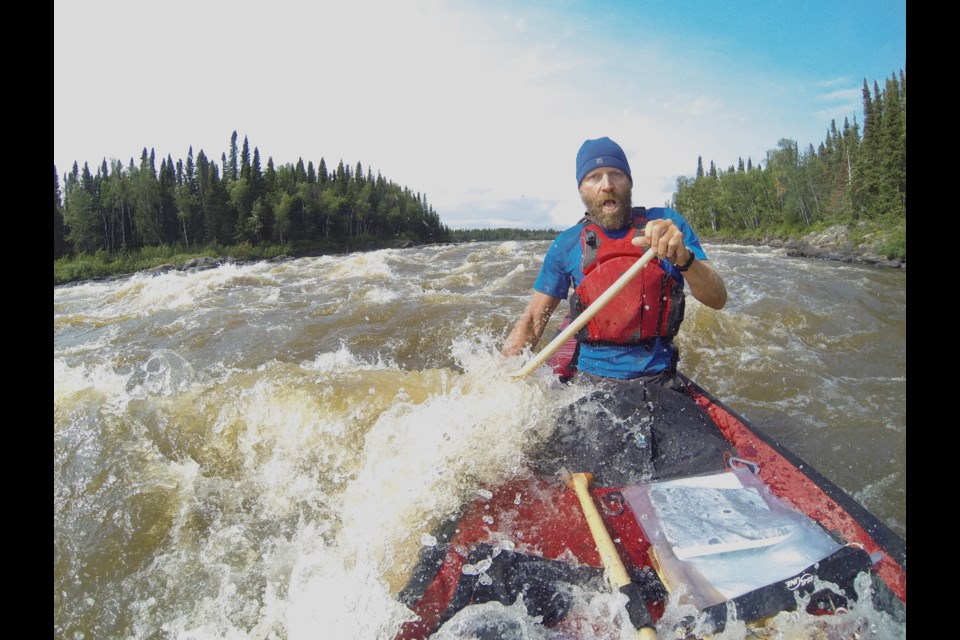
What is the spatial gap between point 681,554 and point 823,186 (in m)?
55.2

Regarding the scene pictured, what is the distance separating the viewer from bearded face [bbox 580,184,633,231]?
2.94 metres

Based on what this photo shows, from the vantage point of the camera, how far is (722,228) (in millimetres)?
60531

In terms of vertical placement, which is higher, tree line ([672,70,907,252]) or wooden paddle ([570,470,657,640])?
tree line ([672,70,907,252])

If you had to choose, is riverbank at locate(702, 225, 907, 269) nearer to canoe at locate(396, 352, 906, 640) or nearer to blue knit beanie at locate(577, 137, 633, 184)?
blue knit beanie at locate(577, 137, 633, 184)

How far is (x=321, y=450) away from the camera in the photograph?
3529mm

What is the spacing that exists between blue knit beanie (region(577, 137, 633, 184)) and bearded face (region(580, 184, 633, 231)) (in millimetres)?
124

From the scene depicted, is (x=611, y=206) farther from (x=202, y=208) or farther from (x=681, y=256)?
(x=202, y=208)

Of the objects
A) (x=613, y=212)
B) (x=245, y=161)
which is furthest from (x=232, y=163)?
(x=613, y=212)

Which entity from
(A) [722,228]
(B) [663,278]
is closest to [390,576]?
(B) [663,278]

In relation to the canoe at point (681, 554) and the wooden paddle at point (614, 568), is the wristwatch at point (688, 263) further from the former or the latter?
the wooden paddle at point (614, 568)

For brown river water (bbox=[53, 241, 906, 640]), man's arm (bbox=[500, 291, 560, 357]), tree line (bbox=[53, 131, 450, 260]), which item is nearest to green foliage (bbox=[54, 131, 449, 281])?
tree line (bbox=[53, 131, 450, 260])

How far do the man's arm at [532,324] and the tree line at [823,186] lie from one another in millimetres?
25067
